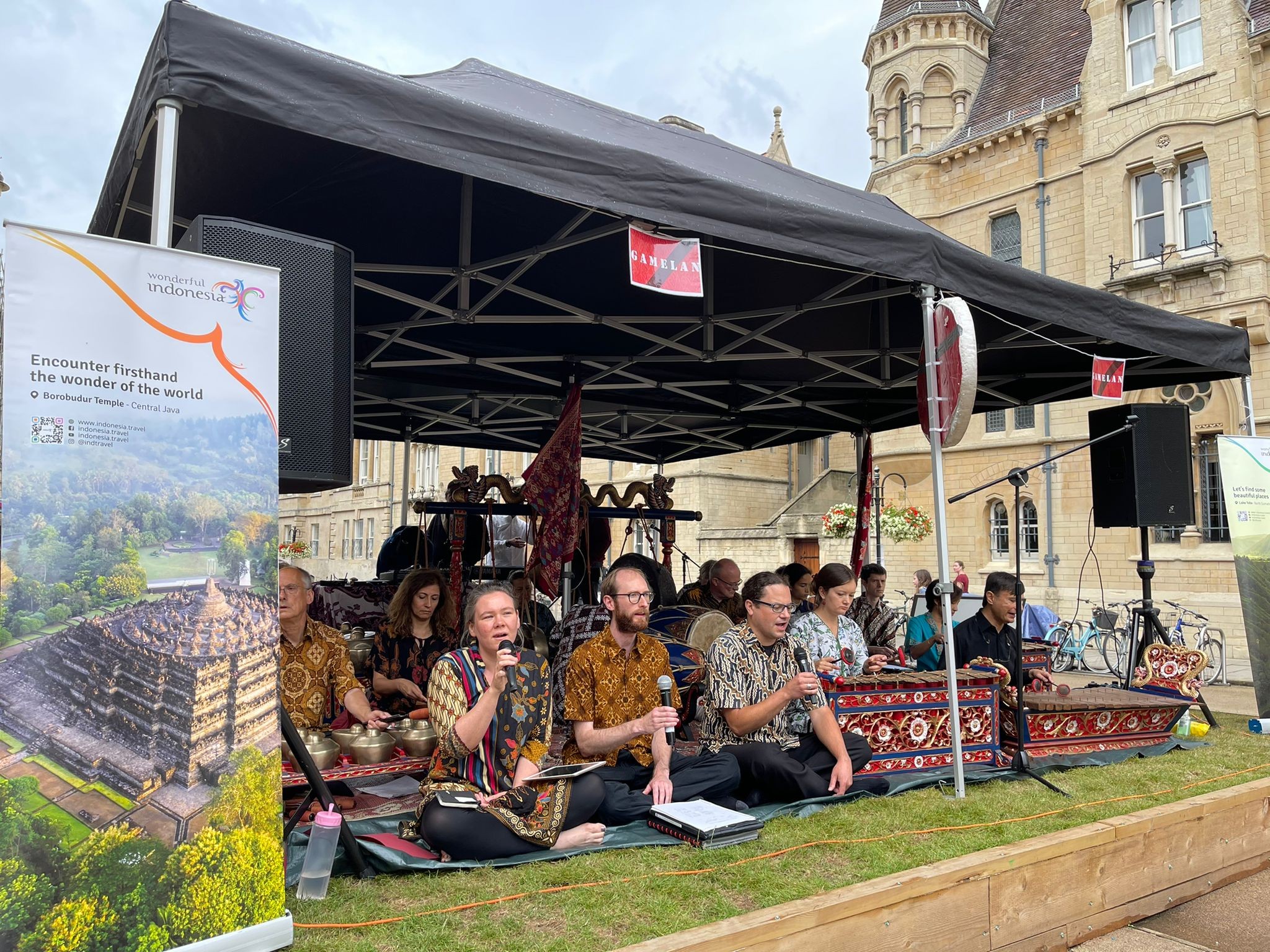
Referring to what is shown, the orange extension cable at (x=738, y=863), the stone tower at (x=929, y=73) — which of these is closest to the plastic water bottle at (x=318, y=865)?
the orange extension cable at (x=738, y=863)

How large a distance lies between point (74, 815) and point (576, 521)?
4.92 m

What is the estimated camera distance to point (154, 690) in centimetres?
223

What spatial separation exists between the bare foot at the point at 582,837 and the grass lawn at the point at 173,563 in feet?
5.98

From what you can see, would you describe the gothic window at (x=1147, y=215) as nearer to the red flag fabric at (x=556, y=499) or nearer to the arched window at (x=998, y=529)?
the arched window at (x=998, y=529)

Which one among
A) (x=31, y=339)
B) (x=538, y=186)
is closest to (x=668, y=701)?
(x=538, y=186)

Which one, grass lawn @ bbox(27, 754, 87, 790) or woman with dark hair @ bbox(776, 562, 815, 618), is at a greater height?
woman with dark hair @ bbox(776, 562, 815, 618)

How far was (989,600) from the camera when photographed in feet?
18.5

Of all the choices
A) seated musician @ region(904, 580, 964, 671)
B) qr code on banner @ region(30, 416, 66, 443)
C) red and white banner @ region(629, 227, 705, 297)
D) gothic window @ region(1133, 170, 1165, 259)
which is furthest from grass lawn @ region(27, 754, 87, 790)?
gothic window @ region(1133, 170, 1165, 259)

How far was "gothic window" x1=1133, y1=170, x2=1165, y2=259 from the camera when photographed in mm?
18984

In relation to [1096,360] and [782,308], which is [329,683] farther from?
[1096,360]

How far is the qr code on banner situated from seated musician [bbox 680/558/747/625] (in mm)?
5802

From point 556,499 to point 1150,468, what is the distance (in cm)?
451

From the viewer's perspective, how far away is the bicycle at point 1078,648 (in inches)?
491

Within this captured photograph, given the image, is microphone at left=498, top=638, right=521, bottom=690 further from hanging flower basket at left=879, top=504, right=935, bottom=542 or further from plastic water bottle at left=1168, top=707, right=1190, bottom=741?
hanging flower basket at left=879, top=504, right=935, bottom=542
